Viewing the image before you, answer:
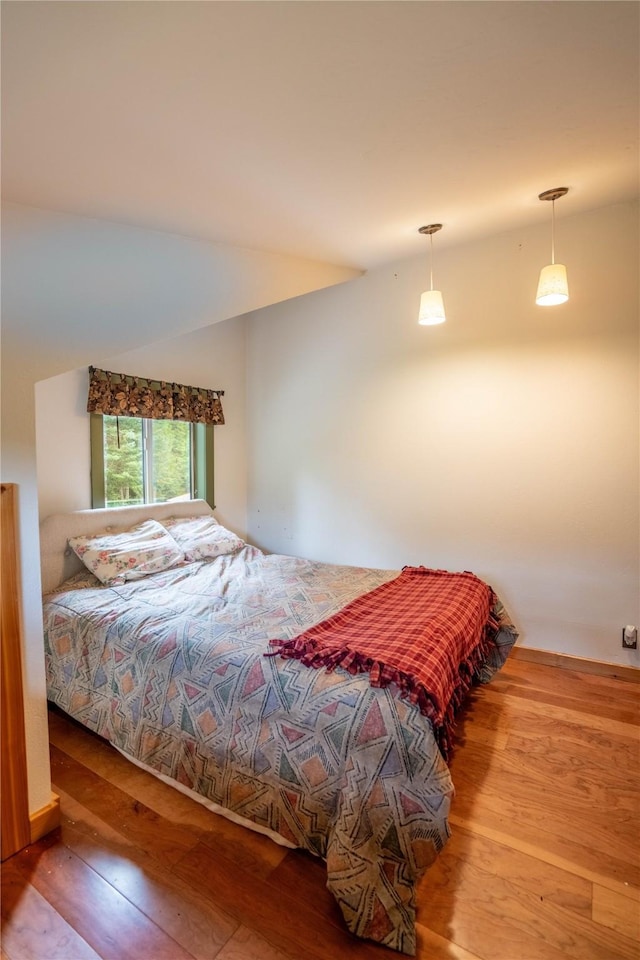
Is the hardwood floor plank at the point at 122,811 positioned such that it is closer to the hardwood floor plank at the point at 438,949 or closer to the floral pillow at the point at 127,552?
the hardwood floor plank at the point at 438,949

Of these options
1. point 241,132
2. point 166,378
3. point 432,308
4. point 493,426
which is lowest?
point 493,426

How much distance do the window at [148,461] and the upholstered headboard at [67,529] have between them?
0.15 meters

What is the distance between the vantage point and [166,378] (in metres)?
3.31

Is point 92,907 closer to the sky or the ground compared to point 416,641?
closer to the ground

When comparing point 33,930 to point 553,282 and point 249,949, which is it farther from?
point 553,282

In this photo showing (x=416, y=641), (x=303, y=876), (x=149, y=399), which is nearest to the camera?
(x=303, y=876)

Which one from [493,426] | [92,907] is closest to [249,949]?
[92,907]

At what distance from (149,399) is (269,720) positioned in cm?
246

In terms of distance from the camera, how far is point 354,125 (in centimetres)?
135

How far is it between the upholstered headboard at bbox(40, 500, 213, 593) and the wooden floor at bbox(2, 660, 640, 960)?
102cm

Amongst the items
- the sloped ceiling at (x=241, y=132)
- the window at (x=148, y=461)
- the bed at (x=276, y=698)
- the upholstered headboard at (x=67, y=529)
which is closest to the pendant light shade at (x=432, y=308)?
the sloped ceiling at (x=241, y=132)

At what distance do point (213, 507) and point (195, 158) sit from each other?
2.77 meters

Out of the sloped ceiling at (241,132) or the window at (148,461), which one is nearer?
the sloped ceiling at (241,132)

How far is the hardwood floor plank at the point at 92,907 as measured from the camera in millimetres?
1128
